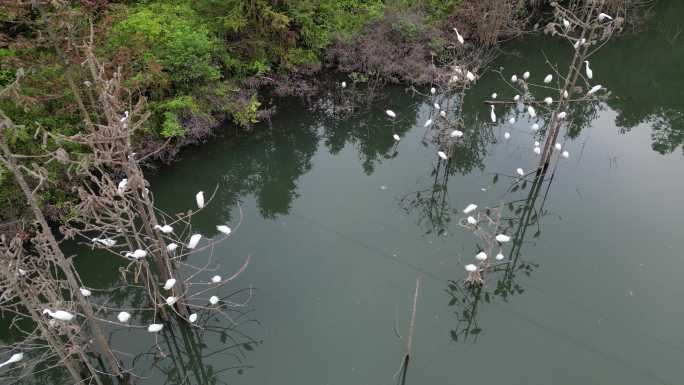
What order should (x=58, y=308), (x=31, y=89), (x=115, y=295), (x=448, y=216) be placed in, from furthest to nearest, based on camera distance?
A: (x=448, y=216), (x=31, y=89), (x=115, y=295), (x=58, y=308)

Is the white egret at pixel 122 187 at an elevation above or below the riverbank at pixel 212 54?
below

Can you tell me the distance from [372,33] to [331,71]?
122cm

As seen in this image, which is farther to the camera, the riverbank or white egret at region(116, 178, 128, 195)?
the riverbank

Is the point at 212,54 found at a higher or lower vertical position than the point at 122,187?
higher

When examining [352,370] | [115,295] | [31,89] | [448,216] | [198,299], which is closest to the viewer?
[352,370]

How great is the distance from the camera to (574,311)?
560cm

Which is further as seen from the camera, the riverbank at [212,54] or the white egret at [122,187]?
the riverbank at [212,54]

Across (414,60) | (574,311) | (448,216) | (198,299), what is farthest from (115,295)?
(414,60)

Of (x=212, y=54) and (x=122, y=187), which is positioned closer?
(x=122, y=187)

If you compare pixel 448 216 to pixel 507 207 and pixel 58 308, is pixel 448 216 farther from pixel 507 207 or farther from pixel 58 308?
pixel 58 308

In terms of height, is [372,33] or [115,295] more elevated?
[372,33]

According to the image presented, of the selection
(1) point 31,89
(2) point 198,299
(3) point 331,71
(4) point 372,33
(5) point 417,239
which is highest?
(4) point 372,33

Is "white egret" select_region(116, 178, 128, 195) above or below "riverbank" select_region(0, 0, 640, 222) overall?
below

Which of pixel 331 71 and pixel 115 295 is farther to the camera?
pixel 331 71
